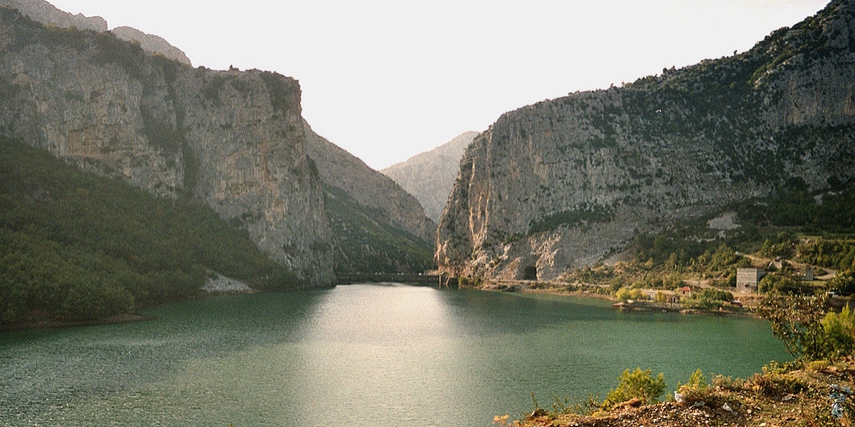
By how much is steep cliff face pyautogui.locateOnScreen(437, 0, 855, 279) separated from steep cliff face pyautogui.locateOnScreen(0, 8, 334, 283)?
42666 mm

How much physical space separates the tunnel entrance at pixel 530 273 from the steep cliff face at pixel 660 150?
254 millimetres

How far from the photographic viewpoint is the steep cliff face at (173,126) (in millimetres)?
101188

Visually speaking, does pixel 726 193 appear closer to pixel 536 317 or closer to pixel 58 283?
pixel 536 317

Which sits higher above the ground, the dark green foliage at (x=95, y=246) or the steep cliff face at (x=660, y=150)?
the steep cliff face at (x=660, y=150)

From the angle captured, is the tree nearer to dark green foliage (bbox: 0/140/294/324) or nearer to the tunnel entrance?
dark green foliage (bbox: 0/140/294/324)

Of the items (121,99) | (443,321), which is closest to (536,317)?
(443,321)

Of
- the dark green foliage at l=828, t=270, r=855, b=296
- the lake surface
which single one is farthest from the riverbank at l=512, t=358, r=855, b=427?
the dark green foliage at l=828, t=270, r=855, b=296

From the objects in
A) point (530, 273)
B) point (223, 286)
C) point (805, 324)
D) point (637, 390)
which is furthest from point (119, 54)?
point (805, 324)

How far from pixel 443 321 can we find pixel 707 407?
49469mm

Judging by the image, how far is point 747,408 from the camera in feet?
59.5

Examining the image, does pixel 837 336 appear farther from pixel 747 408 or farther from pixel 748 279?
pixel 748 279

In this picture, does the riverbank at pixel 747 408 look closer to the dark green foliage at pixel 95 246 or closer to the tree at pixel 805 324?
the tree at pixel 805 324

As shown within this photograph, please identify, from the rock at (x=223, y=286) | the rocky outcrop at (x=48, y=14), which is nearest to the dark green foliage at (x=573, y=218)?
the rock at (x=223, y=286)

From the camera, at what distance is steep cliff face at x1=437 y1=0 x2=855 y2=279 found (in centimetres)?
10588
